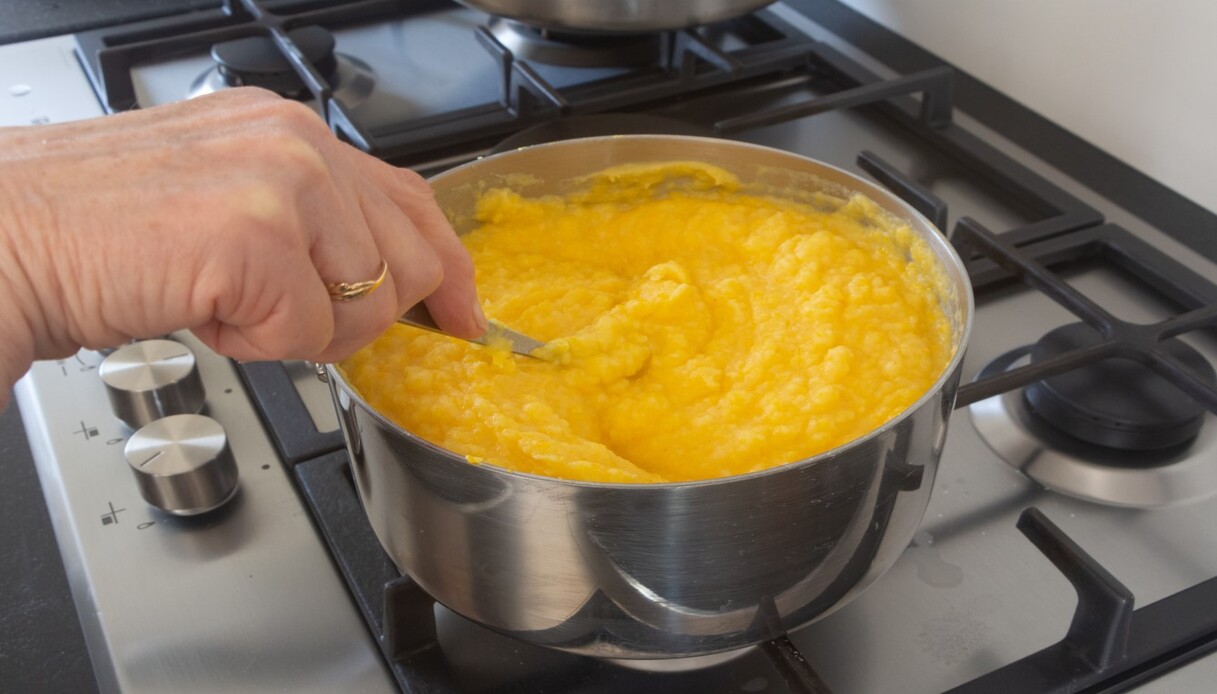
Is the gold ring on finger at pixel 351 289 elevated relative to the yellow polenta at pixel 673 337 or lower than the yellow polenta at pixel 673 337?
elevated

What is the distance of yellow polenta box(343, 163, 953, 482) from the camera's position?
69cm

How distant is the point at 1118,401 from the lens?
0.83 m

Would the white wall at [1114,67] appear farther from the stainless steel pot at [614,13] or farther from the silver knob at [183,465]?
the silver knob at [183,465]

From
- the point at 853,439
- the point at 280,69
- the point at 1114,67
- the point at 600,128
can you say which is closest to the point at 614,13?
the point at 600,128

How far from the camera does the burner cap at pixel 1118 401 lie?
2.68 feet

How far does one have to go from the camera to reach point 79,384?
89 cm

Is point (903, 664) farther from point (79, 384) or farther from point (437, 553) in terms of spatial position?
point (79, 384)

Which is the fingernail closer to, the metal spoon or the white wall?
the metal spoon

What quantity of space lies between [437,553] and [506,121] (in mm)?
591

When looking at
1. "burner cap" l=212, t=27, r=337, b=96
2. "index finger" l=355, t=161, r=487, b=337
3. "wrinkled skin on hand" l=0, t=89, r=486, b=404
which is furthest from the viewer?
"burner cap" l=212, t=27, r=337, b=96

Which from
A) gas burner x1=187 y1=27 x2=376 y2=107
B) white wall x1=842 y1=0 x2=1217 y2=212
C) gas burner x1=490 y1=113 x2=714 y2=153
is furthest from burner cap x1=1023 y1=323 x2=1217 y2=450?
gas burner x1=187 y1=27 x2=376 y2=107

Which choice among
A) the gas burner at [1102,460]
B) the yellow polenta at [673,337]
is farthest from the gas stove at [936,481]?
the yellow polenta at [673,337]

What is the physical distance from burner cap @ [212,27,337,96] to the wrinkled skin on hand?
63 centimetres

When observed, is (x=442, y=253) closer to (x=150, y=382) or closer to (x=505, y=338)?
(x=505, y=338)
